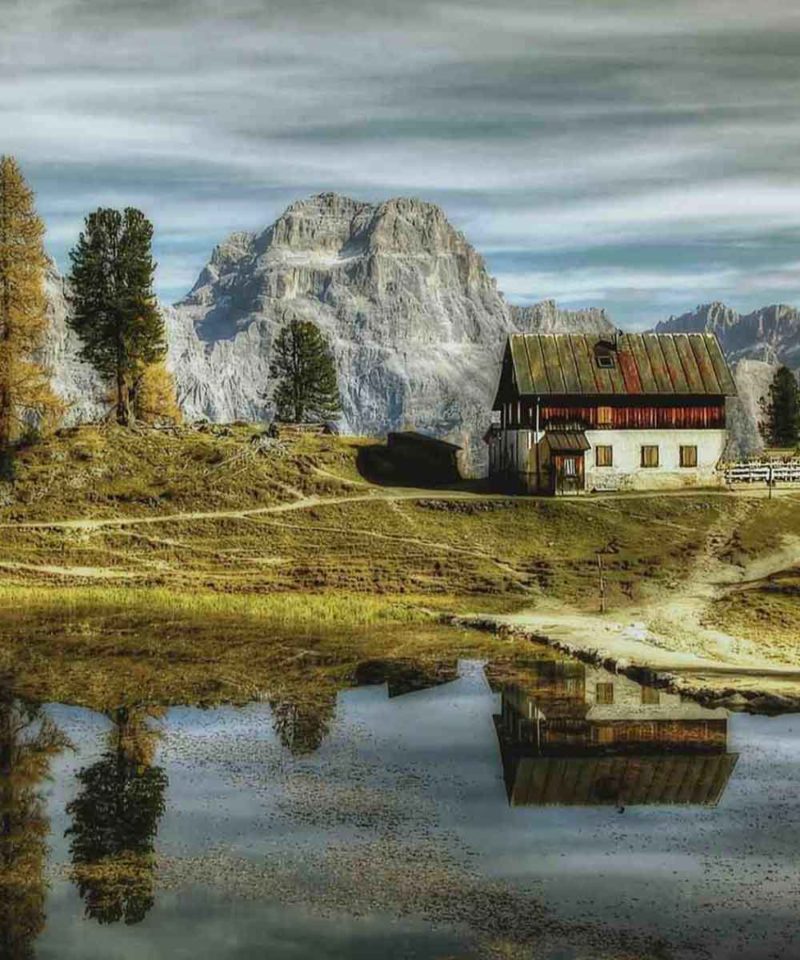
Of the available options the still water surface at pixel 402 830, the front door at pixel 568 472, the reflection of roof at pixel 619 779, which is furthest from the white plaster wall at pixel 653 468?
the reflection of roof at pixel 619 779

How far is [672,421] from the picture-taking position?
82.7 metres

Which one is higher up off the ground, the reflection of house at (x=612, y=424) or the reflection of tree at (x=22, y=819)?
the reflection of house at (x=612, y=424)

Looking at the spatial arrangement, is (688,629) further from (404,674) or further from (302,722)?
(302,722)

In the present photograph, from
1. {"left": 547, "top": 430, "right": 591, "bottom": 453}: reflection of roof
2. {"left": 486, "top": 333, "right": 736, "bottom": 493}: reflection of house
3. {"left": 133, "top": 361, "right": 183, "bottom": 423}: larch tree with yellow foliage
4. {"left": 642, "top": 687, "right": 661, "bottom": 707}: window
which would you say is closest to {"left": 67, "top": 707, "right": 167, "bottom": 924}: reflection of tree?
{"left": 642, "top": 687, "right": 661, "bottom": 707}: window

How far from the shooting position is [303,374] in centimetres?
11044

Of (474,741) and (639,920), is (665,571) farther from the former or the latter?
(639,920)

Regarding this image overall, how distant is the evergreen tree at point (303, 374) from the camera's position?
4348 inches

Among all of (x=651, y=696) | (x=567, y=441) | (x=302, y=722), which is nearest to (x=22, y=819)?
(x=302, y=722)

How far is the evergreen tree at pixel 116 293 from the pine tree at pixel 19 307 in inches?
252

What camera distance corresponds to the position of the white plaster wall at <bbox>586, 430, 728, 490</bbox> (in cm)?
8144

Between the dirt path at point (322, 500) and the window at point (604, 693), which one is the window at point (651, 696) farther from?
the dirt path at point (322, 500)

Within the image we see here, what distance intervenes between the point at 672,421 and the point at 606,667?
41770 millimetres

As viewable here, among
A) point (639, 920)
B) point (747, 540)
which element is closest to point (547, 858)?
point (639, 920)

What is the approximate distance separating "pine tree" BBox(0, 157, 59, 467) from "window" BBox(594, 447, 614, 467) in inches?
1485
